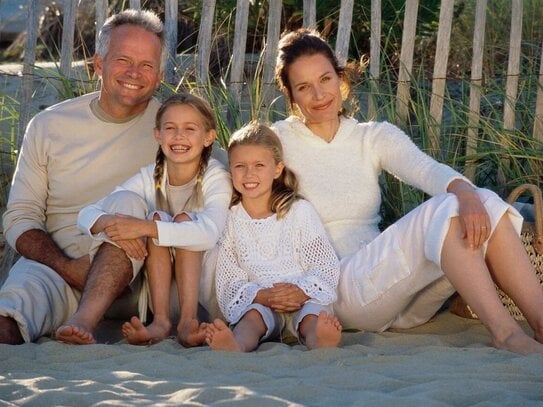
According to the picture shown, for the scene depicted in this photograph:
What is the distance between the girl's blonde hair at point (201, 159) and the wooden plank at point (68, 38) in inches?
60.7

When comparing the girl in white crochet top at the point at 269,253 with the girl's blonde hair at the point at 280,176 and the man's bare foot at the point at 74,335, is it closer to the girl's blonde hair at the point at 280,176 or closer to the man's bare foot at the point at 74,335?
the girl's blonde hair at the point at 280,176

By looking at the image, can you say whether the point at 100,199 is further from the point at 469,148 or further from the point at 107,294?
the point at 469,148

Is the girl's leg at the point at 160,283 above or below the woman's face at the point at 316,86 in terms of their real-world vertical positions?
below

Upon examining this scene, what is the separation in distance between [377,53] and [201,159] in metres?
1.63

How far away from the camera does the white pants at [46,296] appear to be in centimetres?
434

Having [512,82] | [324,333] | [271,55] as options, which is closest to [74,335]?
[324,333]

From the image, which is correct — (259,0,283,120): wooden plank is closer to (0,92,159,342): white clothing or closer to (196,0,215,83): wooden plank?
(196,0,215,83): wooden plank

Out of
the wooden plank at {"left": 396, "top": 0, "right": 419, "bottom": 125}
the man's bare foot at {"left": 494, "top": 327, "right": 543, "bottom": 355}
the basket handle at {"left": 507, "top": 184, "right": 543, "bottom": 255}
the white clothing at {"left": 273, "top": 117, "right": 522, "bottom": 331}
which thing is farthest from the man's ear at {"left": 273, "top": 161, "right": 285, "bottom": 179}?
the wooden plank at {"left": 396, "top": 0, "right": 419, "bottom": 125}

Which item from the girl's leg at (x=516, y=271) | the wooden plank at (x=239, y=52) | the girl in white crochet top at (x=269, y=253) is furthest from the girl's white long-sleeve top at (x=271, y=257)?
the wooden plank at (x=239, y=52)

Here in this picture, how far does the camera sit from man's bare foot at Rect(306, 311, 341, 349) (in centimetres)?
390

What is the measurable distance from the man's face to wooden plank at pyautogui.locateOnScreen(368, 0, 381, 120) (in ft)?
4.37

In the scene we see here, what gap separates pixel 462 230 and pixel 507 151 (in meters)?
1.85

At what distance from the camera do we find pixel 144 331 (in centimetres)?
416

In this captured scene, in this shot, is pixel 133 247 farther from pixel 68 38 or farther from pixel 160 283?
pixel 68 38
